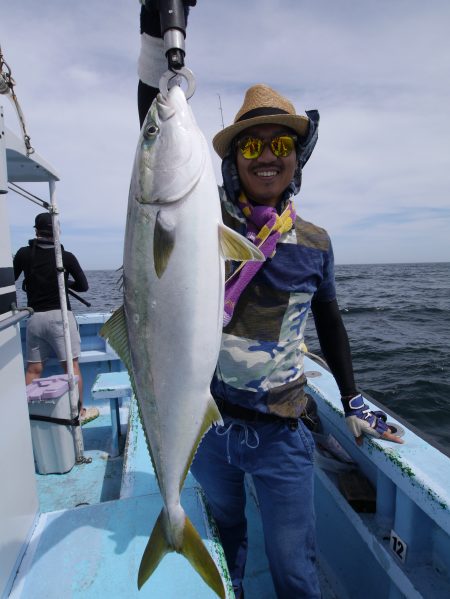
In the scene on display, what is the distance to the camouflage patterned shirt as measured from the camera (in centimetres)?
192

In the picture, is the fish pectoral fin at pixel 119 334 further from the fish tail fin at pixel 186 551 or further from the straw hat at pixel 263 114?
the straw hat at pixel 263 114

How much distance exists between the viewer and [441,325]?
15.6 meters

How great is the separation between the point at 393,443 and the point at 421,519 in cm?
43

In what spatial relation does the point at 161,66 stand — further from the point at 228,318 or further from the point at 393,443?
the point at 393,443

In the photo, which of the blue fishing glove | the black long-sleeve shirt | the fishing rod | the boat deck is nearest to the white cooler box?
the black long-sleeve shirt

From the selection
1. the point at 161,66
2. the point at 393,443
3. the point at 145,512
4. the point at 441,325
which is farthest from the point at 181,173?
the point at 441,325

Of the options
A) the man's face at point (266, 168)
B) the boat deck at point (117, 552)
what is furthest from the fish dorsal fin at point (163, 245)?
the boat deck at point (117, 552)

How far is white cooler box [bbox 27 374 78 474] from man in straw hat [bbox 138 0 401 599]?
2398 mm

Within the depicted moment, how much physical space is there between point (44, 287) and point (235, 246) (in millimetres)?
A: 3941

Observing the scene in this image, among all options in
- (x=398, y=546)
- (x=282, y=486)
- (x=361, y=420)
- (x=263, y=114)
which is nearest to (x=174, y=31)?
(x=263, y=114)

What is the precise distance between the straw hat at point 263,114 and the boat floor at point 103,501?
2.03 m

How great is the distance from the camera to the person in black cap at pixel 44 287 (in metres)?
4.64

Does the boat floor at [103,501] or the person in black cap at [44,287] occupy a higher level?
the person in black cap at [44,287]

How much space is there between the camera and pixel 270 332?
1.95 metres
